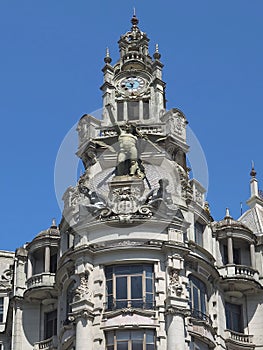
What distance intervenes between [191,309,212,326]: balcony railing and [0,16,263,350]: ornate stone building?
13cm

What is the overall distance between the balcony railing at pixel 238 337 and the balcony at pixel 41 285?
1220 cm

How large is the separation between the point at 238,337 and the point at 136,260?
996 cm

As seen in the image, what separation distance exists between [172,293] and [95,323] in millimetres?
5040

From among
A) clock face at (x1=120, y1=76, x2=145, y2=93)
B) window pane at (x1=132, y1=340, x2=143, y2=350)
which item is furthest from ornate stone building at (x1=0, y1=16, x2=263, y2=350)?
clock face at (x1=120, y1=76, x2=145, y2=93)

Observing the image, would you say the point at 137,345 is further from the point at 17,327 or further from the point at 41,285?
the point at 17,327

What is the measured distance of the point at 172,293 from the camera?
65.1m

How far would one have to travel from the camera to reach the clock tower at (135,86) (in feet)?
265

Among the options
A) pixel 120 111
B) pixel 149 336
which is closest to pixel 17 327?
pixel 149 336

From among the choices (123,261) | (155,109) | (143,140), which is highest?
(155,109)

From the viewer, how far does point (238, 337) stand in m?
70.8

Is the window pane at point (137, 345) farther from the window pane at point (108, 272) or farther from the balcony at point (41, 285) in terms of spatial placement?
the balcony at point (41, 285)

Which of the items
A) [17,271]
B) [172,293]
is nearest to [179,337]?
[172,293]

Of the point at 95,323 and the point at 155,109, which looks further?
the point at 155,109

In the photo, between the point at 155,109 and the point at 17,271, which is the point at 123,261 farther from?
the point at 155,109
